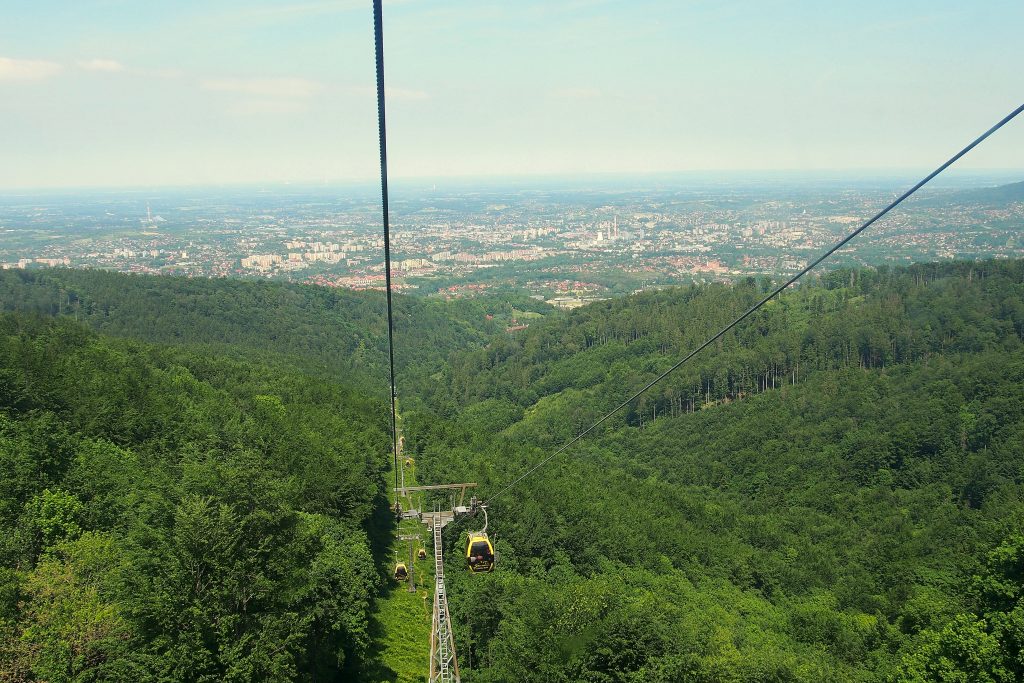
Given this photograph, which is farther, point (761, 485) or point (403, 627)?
point (761, 485)

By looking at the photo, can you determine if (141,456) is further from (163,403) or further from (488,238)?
(488,238)

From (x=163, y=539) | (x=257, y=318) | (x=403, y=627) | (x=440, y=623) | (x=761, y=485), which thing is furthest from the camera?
(x=257, y=318)

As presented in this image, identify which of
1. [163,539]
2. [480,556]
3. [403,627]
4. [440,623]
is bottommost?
[403,627]

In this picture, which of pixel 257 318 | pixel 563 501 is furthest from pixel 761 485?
pixel 257 318

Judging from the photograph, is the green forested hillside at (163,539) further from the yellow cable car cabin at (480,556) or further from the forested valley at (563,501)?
the yellow cable car cabin at (480,556)

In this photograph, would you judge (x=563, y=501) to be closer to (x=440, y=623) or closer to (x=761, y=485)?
(x=440, y=623)

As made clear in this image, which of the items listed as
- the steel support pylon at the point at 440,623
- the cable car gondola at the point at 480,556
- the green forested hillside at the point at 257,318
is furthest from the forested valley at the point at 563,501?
the cable car gondola at the point at 480,556
